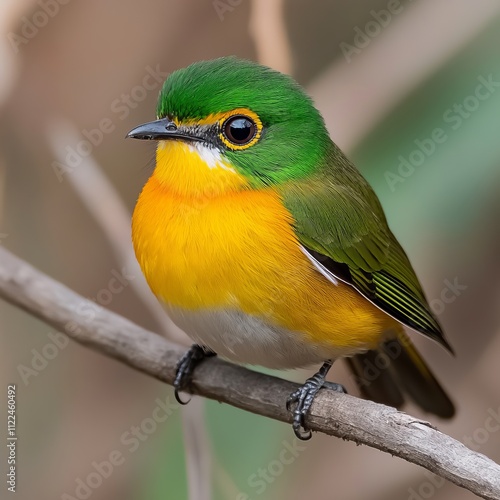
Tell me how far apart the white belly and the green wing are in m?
0.30

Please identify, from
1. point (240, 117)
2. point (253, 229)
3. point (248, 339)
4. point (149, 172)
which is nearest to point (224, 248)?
point (253, 229)

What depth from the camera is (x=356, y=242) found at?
10.9 ft

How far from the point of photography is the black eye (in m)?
2.89

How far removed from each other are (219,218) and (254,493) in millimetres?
1587

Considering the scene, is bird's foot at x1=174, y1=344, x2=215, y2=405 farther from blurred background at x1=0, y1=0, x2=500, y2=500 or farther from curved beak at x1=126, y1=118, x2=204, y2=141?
curved beak at x1=126, y1=118, x2=204, y2=141

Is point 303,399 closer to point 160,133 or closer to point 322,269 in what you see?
point 322,269

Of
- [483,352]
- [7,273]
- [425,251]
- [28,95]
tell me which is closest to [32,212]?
[28,95]

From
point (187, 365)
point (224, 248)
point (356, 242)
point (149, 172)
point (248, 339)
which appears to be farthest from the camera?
point (149, 172)

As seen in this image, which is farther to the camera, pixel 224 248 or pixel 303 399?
pixel 303 399

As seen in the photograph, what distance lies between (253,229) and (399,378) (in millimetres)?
1309

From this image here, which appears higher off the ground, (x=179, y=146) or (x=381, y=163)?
(x=381, y=163)

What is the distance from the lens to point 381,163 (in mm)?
3979

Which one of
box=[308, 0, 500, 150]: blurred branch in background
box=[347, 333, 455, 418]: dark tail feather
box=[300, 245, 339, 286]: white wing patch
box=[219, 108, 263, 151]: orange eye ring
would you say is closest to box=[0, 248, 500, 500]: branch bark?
box=[300, 245, 339, 286]: white wing patch

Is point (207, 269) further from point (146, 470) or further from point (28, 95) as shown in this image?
point (28, 95)
